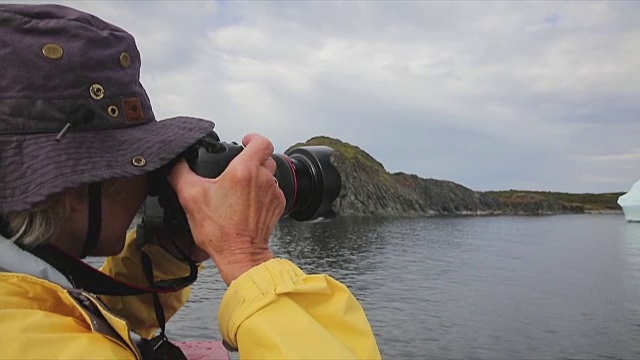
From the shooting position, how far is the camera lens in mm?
1190

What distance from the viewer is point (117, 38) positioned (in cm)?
100

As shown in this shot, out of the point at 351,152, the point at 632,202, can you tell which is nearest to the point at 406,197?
the point at 351,152

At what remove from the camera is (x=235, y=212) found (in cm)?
85

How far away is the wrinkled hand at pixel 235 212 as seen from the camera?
0.85m

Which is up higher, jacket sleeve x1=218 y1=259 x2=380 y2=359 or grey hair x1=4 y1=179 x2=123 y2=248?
grey hair x1=4 y1=179 x2=123 y2=248

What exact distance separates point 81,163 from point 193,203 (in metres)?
0.16

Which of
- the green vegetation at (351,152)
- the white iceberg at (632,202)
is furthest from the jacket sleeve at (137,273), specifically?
the green vegetation at (351,152)

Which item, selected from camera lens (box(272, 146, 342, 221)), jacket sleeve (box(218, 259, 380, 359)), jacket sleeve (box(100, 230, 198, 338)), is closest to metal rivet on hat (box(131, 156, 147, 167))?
jacket sleeve (box(218, 259, 380, 359))

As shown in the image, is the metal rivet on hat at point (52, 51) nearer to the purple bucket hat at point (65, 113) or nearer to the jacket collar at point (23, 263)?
the purple bucket hat at point (65, 113)

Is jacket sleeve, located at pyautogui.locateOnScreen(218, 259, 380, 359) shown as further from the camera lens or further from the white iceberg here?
the white iceberg

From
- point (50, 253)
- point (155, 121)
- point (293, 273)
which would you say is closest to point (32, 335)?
point (50, 253)

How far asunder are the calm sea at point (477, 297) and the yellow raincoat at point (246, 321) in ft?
36.2

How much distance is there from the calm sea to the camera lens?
1065 cm

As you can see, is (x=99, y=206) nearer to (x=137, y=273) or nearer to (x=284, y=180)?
(x=284, y=180)
